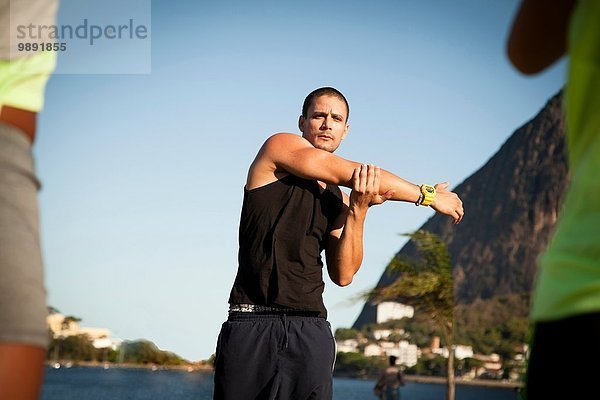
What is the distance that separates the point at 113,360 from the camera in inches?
4670

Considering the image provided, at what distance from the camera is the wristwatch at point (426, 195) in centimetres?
329

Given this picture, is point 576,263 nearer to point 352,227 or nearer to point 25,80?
point 25,80

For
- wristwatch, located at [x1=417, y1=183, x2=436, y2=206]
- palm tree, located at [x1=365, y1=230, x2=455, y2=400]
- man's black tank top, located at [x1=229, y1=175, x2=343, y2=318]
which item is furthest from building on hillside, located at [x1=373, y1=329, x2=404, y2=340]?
wristwatch, located at [x1=417, y1=183, x2=436, y2=206]

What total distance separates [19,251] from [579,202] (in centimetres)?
104

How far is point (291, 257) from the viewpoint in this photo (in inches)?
133

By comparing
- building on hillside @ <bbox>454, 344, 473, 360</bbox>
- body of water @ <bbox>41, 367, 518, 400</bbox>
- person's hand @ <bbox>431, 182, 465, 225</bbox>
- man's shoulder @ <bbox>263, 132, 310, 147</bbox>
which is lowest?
body of water @ <bbox>41, 367, 518, 400</bbox>

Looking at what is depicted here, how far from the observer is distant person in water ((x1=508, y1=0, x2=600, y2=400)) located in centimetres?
123

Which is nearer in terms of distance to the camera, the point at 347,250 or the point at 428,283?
the point at 347,250

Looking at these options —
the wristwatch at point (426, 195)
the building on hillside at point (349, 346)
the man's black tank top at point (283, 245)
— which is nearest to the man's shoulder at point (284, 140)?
the man's black tank top at point (283, 245)

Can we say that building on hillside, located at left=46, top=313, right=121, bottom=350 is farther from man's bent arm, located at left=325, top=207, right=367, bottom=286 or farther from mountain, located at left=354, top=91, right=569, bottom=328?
man's bent arm, located at left=325, top=207, right=367, bottom=286

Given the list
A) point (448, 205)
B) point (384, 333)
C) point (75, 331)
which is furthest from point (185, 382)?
point (448, 205)

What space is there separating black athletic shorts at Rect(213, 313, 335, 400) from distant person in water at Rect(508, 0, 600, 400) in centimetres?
205

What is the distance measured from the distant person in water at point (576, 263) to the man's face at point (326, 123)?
239 cm

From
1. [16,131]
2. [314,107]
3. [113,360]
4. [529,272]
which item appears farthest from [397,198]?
[113,360]
